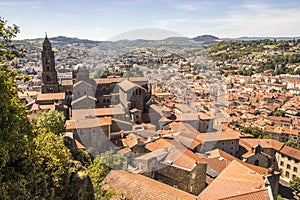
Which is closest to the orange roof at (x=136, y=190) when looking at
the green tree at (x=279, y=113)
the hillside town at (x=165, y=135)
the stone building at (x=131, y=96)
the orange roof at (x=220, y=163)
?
the hillside town at (x=165, y=135)

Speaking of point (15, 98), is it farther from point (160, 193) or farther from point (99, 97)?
point (99, 97)

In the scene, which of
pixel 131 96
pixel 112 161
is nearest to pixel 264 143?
pixel 131 96

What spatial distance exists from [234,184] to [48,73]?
91.5ft

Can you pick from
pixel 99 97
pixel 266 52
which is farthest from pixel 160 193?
pixel 266 52

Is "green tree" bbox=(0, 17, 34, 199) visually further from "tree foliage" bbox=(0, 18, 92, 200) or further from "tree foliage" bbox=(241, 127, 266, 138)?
"tree foliage" bbox=(241, 127, 266, 138)

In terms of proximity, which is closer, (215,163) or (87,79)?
(215,163)

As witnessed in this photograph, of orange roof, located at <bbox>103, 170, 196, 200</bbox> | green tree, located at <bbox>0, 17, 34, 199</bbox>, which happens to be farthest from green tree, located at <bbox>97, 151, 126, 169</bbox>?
green tree, located at <bbox>0, 17, 34, 199</bbox>

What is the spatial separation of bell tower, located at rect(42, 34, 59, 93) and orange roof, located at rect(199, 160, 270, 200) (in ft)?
83.9

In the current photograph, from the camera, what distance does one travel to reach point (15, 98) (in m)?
5.50

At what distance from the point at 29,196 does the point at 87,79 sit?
2705 cm

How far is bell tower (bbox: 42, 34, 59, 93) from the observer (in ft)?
110

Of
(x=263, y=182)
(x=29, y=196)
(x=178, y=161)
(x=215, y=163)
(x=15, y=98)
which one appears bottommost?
(x=215, y=163)

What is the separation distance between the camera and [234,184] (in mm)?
13461

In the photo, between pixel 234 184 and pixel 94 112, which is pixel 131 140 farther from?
pixel 234 184
